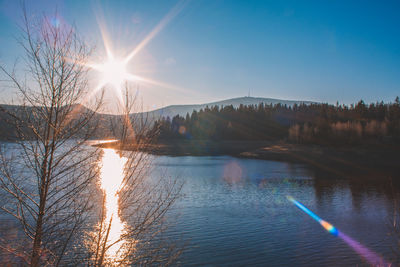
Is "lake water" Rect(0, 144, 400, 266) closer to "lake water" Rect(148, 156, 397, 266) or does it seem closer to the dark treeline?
"lake water" Rect(148, 156, 397, 266)

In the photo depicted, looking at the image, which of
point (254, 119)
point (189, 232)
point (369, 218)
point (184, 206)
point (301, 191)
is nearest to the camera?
point (189, 232)

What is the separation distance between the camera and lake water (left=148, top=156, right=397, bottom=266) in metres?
13.1

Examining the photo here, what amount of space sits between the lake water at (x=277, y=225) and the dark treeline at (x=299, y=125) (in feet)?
191

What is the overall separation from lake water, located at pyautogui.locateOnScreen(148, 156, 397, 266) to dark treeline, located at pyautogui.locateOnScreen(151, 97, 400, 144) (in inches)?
2291

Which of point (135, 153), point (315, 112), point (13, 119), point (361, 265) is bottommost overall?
point (361, 265)

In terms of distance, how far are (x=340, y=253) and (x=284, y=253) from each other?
8.54ft

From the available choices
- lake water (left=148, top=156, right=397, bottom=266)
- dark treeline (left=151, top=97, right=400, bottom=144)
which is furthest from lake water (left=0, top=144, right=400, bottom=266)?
dark treeline (left=151, top=97, right=400, bottom=144)

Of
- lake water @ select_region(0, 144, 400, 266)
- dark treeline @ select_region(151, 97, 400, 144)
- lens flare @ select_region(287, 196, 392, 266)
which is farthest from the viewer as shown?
dark treeline @ select_region(151, 97, 400, 144)

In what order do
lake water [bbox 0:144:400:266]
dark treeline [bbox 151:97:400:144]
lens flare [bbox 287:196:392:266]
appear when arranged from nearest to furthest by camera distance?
1. lens flare [bbox 287:196:392:266]
2. lake water [bbox 0:144:400:266]
3. dark treeline [bbox 151:97:400:144]

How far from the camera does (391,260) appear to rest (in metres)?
12.9

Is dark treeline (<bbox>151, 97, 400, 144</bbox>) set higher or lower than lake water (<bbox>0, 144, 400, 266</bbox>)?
higher

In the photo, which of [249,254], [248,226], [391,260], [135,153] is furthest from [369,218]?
[135,153]

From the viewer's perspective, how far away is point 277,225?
17266 millimetres

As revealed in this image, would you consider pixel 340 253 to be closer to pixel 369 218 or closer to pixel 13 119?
pixel 369 218
